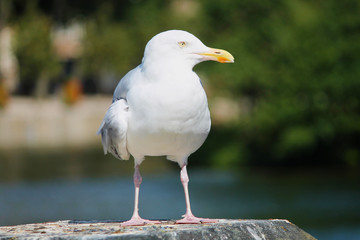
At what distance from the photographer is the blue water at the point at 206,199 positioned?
18.7 m

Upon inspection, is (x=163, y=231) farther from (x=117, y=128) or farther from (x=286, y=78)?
(x=286, y=78)

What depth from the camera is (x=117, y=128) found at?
19.9 feet

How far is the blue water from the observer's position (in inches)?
736

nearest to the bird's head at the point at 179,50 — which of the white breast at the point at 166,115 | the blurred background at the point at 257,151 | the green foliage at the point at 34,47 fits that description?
the white breast at the point at 166,115

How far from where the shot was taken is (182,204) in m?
20.6

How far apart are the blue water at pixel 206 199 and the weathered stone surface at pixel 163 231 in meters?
11.4

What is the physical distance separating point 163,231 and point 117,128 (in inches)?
39.4

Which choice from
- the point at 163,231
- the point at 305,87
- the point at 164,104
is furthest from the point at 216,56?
the point at 305,87

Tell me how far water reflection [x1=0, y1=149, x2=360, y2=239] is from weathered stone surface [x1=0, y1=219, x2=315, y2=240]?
448 inches

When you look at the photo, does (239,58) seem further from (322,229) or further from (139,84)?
(139,84)

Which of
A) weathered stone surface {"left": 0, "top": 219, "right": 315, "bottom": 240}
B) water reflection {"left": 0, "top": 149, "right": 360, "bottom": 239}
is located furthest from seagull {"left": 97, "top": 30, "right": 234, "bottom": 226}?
water reflection {"left": 0, "top": 149, "right": 360, "bottom": 239}

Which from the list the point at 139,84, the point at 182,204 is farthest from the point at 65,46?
the point at 139,84

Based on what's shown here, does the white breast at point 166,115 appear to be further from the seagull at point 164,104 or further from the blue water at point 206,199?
the blue water at point 206,199

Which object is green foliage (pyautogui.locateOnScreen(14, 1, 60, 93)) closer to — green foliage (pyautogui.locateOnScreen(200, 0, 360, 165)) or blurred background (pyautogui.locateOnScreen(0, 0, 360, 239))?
blurred background (pyautogui.locateOnScreen(0, 0, 360, 239))
